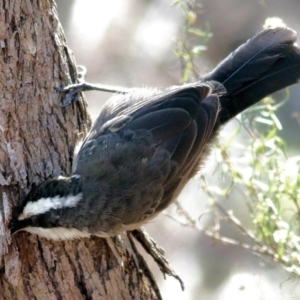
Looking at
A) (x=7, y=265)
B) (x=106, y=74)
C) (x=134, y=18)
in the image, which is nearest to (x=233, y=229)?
(x=106, y=74)

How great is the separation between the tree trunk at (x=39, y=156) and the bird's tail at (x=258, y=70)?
68 centimetres

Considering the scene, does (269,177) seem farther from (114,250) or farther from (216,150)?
(114,250)

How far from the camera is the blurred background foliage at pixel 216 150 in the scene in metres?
2.53

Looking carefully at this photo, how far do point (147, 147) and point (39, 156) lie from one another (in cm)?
43

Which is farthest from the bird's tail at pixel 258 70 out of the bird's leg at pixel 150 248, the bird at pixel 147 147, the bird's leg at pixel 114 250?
the bird's leg at pixel 114 250

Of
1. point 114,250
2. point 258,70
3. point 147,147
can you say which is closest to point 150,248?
point 114,250

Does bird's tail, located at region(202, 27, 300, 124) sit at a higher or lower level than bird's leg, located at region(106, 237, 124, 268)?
higher

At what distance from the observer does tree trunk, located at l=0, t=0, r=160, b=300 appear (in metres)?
2.09

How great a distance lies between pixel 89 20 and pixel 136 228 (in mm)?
3096

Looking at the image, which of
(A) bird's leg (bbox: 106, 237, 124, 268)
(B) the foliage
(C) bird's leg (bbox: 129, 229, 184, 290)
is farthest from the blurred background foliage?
(A) bird's leg (bbox: 106, 237, 124, 268)

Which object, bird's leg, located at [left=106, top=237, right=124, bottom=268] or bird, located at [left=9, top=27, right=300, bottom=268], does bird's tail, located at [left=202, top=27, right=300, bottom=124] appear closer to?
bird, located at [left=9, top=27, right=300, bottom=268]

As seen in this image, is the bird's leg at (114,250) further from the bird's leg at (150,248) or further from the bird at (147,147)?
the bird's leg at (150,248)

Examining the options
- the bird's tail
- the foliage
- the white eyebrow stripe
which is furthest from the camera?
the bird's tail

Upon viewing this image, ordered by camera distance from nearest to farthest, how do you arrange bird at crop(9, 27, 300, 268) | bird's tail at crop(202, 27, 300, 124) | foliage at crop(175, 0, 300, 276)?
bird at crop(9, 27, 300, 268), foliage at crop(175, 0, 300, 276), bird's tail at crop(202, 27, 300, 124)
